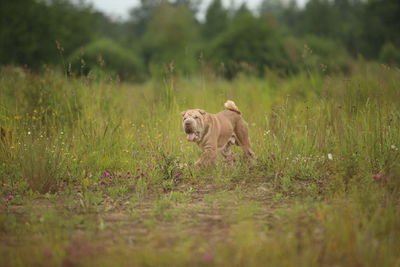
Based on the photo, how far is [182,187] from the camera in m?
5.43

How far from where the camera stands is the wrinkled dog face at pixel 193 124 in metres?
5.78

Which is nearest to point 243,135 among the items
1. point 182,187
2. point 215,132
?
point 215,132

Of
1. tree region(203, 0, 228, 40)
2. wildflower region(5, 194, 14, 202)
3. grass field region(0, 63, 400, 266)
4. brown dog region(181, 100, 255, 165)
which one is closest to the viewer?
grass field region(0, 63, 400, 266)

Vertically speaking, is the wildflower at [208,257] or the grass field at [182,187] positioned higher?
the grass field at [182,187]

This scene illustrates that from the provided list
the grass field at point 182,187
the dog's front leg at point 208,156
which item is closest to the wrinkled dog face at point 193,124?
the dog's front leg at point 208,156

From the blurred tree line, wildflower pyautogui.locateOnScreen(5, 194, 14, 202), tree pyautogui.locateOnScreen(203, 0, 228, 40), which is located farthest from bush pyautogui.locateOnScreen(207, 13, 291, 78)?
wildflower pyautogui.locateOnScreen(5, 194, 14, 202)

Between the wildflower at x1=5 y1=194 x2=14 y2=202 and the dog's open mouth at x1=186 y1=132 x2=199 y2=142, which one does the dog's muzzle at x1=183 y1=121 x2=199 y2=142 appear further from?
the wildflower at x1=5 y1=194 x2=14 y2=202

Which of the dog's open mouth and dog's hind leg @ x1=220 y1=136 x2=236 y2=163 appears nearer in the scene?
the dog's open mouth

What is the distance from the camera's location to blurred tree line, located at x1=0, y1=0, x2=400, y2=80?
1980 centimetres

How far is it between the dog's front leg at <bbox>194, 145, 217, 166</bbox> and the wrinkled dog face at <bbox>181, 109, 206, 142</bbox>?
23 centimetres

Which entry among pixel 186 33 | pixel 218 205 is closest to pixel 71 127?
pixel 218 205

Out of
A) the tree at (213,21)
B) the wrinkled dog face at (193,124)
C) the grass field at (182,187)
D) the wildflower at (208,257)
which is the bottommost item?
the wildflower at (208,257)

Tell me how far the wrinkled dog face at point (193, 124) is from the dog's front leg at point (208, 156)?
0.23 metres

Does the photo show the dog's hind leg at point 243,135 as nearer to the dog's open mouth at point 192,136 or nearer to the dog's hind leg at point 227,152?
the dog's hind leg at point 227,152
